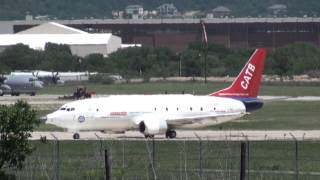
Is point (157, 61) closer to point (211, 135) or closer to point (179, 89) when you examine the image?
point (179, 89)

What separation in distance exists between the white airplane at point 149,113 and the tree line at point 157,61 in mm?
74634

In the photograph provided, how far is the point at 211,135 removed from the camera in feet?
202

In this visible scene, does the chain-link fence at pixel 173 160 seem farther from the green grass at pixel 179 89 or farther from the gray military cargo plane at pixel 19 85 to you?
the gray military cargo plane at pixel 19 85

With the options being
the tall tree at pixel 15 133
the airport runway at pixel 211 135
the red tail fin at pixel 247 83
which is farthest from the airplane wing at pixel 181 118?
the tall tree at pixel 15 133

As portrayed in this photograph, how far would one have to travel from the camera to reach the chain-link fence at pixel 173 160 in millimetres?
40781

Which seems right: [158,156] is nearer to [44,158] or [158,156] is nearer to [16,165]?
[44,158]

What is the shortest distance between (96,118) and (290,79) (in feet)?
223

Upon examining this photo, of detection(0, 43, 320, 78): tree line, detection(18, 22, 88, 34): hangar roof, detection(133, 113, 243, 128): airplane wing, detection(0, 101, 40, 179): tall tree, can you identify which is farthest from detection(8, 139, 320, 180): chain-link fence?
detection(18, 22, 88, 34): hangar roof

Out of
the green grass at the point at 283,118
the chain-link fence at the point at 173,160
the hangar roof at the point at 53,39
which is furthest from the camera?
the hangar roof at the point at 53,39

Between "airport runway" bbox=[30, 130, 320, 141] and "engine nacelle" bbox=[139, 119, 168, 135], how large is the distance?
18.1 inches

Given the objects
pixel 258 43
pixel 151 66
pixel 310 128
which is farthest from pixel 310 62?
pixel 310 128

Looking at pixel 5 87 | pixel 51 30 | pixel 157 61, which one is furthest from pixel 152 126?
pixel 51 30

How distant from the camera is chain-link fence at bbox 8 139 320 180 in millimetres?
40781

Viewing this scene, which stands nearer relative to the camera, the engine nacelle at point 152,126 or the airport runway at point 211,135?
the airport runway at point 211,135
